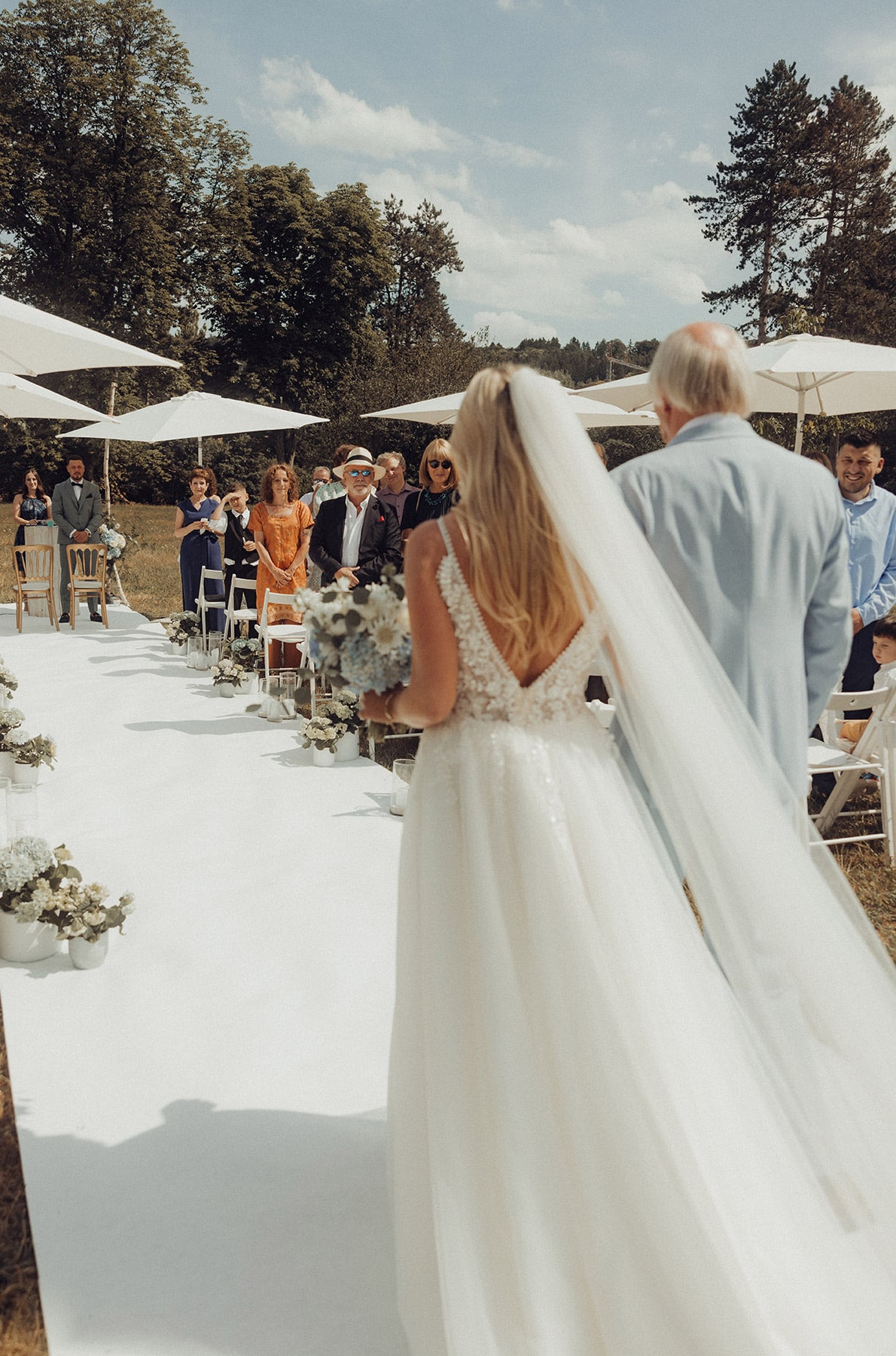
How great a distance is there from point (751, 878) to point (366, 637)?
1006 mm

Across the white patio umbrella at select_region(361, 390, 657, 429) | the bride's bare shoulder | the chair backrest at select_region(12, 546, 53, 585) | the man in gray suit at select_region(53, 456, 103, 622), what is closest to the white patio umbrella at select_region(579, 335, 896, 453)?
the white patio umbrella at select_region(361, 390, 657, 429)

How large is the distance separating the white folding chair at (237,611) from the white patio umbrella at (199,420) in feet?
7.50

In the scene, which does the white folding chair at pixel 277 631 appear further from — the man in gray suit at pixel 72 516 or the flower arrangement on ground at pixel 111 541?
the man in gray suit at pixel 72 516

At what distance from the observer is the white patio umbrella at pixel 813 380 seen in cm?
770

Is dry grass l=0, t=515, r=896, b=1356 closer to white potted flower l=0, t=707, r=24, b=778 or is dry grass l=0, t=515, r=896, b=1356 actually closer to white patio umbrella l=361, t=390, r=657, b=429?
white potted flower l=0, t=707, r=24, b=778

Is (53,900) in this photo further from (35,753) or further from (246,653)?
(246,653)

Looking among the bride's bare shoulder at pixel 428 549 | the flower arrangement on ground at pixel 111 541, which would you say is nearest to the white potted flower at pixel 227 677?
the flower arrangement on ground at pixel 111 541

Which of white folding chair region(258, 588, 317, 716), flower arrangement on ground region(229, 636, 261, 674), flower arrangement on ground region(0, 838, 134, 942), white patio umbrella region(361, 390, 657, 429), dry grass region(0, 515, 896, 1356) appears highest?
white patio umbrella region(361, 390, 657, 429)

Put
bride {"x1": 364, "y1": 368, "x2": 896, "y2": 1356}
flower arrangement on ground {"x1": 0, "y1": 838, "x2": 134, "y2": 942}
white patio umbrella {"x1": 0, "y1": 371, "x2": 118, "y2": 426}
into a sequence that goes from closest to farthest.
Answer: bride {"x1": 364, "y1": 368, "x2": 896, "y2": 1356}, flower arrangement on ground {"x1": 0, "y1": 838, "x2": 134, "y2": 942}, white patio umbrella {"x1": 0, "y1": 371, "x2": 118, "y2": 426}

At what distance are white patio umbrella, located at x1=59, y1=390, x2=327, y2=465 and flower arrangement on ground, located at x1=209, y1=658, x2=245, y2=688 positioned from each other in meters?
4.02

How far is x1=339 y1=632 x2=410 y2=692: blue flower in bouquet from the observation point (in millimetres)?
2369

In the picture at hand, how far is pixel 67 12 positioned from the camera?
29.3 m

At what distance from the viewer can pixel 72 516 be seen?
1488cm

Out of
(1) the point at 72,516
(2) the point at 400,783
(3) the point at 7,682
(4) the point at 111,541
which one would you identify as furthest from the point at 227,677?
(1) the point at 72,516
